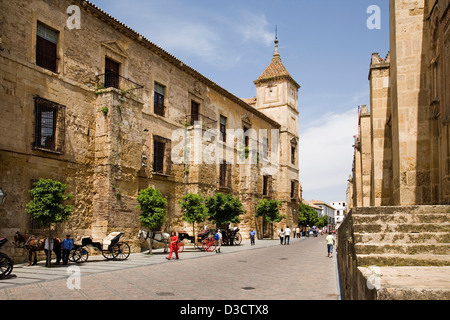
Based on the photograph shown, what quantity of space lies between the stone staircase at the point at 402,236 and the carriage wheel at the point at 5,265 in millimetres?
8377

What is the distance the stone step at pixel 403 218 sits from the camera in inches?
224

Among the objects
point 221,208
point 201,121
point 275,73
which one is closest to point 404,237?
point 221,208

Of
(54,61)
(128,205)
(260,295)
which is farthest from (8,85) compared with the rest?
(260,295)

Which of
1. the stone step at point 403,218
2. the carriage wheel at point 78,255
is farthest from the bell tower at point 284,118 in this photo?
the stone step at point 403,218

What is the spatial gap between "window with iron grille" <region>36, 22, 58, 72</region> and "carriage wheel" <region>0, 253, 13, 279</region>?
8.46 metres

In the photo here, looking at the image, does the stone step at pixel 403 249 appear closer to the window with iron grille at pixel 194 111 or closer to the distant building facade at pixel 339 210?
the window with iron grille at pixel 194 111

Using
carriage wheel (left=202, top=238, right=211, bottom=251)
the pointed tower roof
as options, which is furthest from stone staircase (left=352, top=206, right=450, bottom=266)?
the pointed tower roof

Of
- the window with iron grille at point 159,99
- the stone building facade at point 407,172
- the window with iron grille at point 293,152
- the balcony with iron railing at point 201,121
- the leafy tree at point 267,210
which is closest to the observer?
the stone building facade at point 407,172

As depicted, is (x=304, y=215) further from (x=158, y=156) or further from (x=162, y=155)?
(x=158, y=156)

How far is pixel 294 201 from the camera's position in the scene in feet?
135

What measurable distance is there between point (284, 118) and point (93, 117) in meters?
25.7

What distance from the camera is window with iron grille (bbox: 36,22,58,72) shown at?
1520cm

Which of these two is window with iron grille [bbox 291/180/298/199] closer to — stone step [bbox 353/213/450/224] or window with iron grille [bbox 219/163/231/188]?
window with iron grille [bbox 219/163/231/188]
